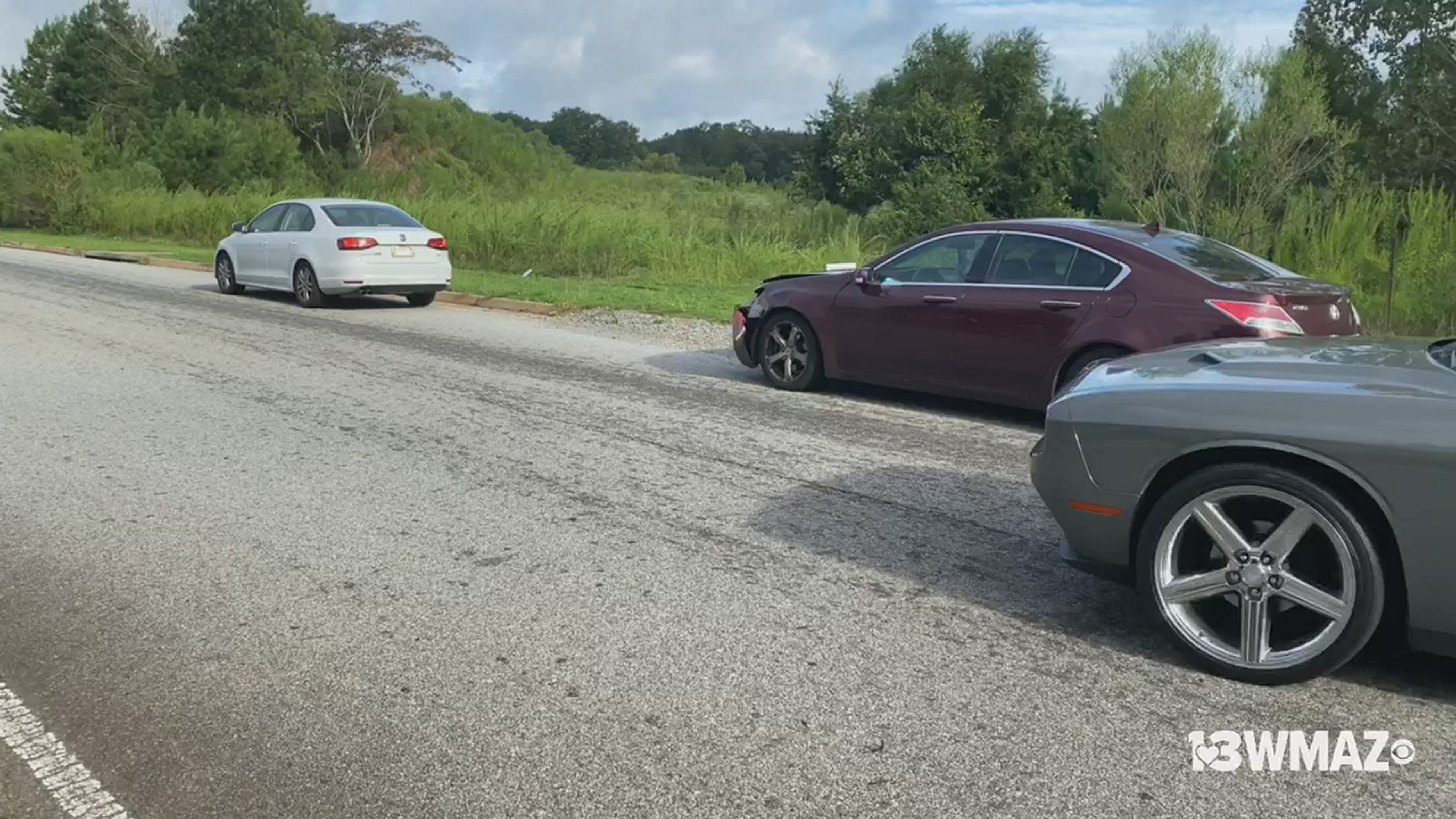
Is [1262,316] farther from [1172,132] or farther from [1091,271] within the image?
[1172,132]

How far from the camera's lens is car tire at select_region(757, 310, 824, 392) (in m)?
9.51

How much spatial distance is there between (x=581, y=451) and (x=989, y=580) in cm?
309

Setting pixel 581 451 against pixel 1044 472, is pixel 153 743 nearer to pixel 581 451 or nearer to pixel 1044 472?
pixel 1044 472

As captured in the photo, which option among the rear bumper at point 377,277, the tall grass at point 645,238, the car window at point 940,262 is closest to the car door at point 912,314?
the car window at point 940,262

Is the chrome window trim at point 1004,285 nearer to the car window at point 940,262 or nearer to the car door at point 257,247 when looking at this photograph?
the car window at point 940,262

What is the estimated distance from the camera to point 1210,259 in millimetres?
7855

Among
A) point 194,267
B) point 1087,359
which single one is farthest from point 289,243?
point 1087,359

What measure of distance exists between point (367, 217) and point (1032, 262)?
11044mm

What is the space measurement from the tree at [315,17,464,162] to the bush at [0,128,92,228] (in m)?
18.3

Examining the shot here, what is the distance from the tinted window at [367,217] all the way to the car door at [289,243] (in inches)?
15.1

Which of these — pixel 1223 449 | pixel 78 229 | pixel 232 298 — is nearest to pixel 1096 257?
pixel 1223 449

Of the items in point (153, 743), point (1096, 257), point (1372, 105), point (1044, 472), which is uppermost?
point (1372, 105)

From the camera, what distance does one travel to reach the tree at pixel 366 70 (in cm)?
6216

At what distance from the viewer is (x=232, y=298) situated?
17453 millimetres
